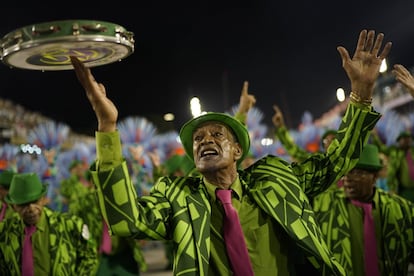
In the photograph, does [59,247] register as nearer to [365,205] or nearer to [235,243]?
[235,243]

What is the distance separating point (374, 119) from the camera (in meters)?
3.34

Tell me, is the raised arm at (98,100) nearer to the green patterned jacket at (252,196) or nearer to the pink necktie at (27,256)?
the green patterned jacket at (252,196)

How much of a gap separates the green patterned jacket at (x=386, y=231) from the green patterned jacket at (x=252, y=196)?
1086 millimetres

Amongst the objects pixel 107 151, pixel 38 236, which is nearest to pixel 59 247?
pixel 38 236

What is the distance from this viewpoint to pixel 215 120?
344cm

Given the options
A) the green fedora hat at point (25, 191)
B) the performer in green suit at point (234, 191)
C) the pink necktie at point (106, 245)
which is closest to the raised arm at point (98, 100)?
the performer in green suit at point (234, 191)

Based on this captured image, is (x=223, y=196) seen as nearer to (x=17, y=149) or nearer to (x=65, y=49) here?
(x=65, y=49)

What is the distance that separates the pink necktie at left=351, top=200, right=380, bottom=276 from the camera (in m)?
4.18

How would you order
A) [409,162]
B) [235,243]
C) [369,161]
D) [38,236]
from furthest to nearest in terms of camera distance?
[409,162], [38,236], [369,161], [235,243]

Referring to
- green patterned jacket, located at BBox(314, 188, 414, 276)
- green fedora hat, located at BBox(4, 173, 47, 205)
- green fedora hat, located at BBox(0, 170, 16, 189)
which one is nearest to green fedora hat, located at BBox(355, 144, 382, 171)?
green patterned jacket, located at BBox(314, 188, 414, 276)

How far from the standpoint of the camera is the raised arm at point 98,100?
2785mm

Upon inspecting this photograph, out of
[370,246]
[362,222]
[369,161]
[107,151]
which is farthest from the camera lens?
[369,161]

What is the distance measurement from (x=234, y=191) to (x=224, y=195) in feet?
0.34

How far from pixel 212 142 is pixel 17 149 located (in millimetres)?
18524
